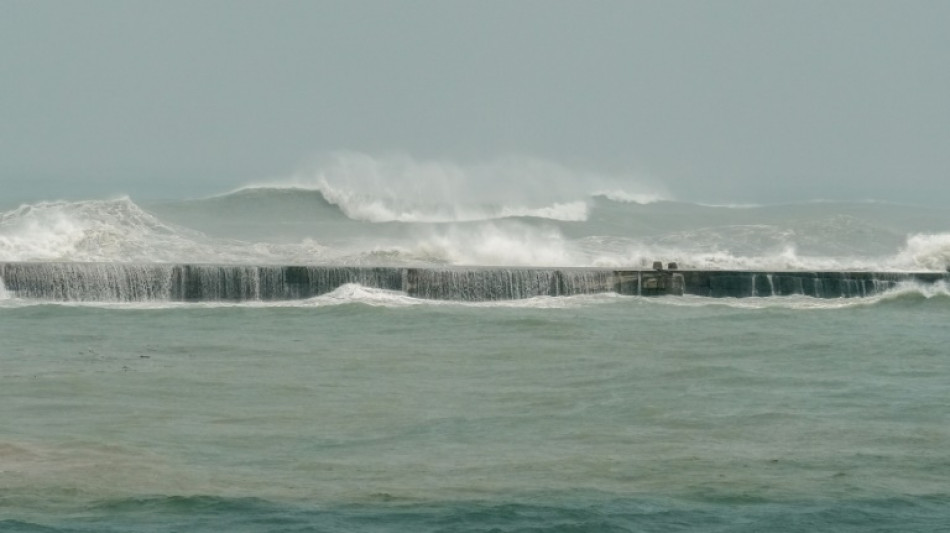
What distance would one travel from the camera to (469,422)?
13023mm

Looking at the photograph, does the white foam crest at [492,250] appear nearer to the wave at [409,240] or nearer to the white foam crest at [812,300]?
the wave at [409,240]

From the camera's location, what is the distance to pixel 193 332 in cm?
2042

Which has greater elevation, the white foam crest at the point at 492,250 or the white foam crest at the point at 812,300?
the white foam crest at the point at 492,250

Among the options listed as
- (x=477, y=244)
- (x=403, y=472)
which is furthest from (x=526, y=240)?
(x=403, y=472)

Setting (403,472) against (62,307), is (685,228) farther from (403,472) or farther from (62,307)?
(403,472)

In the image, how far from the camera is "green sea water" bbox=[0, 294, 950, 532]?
9.37 metres

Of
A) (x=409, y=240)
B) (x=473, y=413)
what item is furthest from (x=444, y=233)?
(x=473, y=413)

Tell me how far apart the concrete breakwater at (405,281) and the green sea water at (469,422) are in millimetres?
2059

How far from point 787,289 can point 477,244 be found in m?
9.03

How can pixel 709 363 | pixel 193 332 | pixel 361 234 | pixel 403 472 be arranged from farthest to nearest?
pixel 361 234 < pixel 193 332 < pixel 709 363 < pixel 403 472

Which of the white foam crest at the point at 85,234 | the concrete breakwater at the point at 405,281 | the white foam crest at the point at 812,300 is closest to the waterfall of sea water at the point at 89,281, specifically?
the concrete breakwater at the point at 405,281

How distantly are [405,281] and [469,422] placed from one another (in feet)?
41.1

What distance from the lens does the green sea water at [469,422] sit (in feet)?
30.7

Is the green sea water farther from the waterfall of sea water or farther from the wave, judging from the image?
the wave
